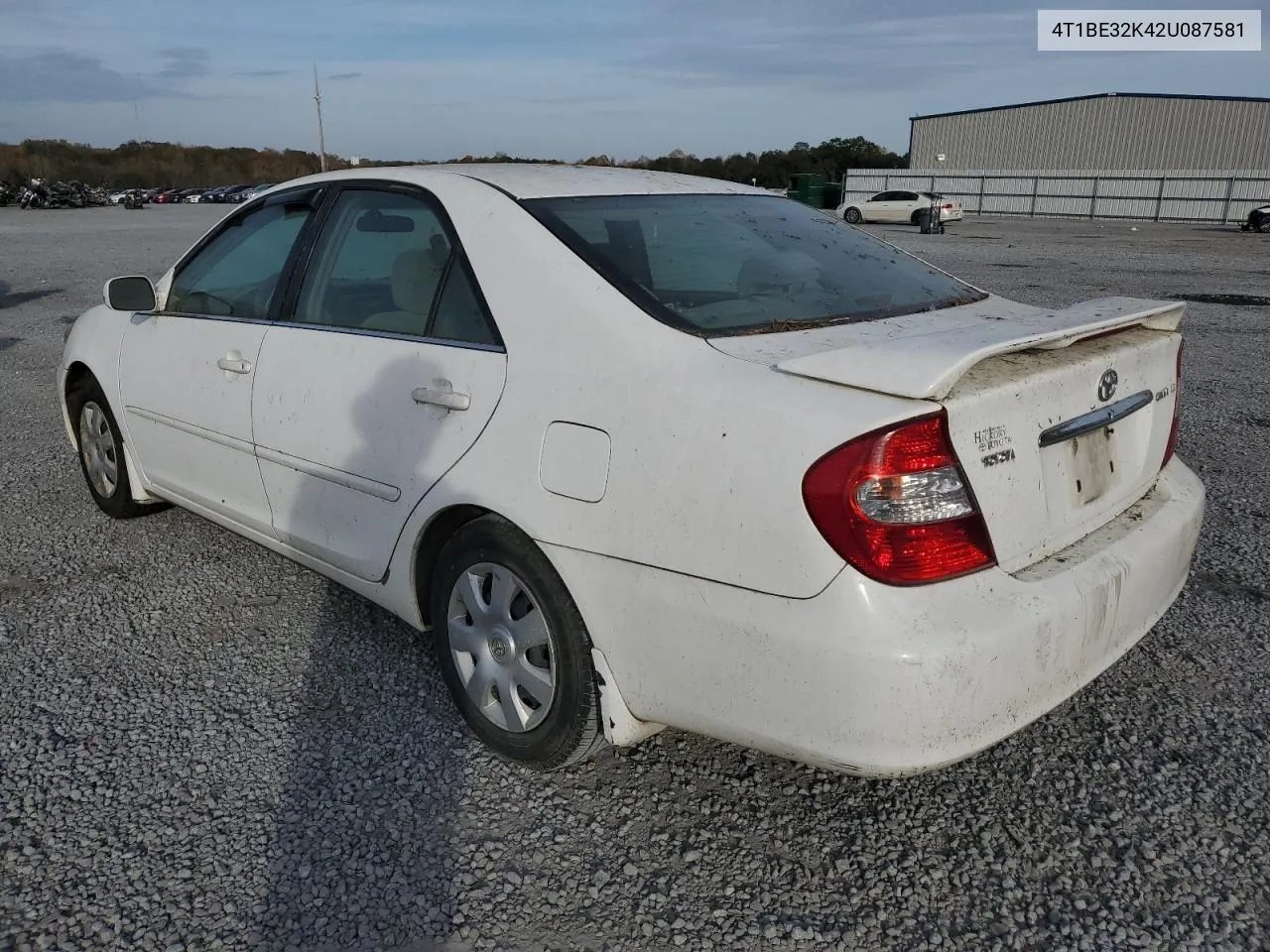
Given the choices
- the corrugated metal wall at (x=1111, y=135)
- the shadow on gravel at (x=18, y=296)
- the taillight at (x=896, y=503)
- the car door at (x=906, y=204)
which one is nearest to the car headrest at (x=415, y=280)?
the taillight at (x=896, y=503)

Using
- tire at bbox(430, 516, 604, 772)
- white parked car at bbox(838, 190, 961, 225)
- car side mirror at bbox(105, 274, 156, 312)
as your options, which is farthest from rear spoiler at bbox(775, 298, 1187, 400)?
white parked car at bbox(838, 190, 961, 225)

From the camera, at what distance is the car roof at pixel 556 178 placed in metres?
2.97

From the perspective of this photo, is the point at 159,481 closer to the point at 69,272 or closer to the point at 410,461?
the point at 410,461

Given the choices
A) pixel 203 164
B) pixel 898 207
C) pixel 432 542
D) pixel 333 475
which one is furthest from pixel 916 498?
pixel 203 164

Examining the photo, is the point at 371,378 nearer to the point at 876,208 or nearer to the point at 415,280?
the point at 415,280

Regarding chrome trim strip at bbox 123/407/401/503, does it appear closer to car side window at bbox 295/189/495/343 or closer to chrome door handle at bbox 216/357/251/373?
chrome door handle at bbox 216/357/251/373

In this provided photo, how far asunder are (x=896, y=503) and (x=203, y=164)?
95489mm

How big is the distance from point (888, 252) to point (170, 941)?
9.17 feet

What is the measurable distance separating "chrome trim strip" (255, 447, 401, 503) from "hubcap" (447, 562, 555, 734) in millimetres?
361

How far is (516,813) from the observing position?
8.30 ft

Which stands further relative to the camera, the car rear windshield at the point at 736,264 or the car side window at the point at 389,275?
the car side window at the point at 389,275

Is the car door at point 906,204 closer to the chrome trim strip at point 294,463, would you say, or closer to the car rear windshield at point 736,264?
the car rear windshield at point 736,264

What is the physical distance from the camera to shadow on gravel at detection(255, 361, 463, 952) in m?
2.18

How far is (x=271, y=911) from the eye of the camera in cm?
219
